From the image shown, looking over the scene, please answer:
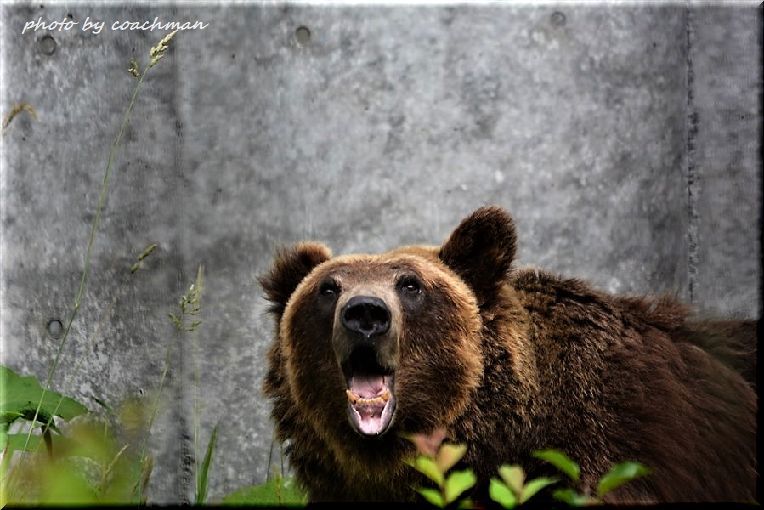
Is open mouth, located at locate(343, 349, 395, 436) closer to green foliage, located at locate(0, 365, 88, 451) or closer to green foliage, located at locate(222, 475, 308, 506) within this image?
green foliage, located at locate(222, 475, 308, 506)

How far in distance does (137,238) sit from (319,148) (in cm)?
109

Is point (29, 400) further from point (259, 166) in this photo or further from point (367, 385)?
point (259, 166)

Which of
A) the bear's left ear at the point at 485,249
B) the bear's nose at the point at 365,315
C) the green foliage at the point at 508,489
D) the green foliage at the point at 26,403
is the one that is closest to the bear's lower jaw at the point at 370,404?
the bear's nose at the point at 365,315

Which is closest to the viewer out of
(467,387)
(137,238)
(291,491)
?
(467,387)

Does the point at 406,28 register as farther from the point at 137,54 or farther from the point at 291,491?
the point at 291,491

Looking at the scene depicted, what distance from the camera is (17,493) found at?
358 cm

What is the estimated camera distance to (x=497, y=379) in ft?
11.5

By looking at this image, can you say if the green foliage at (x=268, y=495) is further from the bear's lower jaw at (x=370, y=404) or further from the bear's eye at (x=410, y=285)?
the bear's eye at (x=410, y=285)

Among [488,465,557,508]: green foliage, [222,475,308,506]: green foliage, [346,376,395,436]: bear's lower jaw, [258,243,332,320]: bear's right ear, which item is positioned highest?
[488,465,557,508]: green foliage

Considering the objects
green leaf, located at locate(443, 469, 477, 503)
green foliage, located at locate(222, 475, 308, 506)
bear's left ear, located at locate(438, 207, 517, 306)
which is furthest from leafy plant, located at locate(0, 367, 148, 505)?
bear's left ear, located at locate(438, 207, 517, 306)

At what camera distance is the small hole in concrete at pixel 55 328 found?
16.2ft

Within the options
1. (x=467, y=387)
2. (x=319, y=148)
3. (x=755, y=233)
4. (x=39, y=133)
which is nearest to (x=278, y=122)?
(x=319, y=148)

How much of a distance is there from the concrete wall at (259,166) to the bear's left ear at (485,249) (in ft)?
4.06

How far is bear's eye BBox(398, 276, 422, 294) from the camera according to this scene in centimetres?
351
